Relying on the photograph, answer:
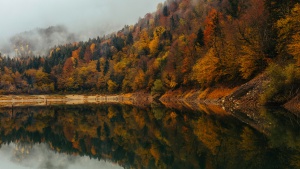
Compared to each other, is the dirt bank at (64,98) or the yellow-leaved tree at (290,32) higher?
the yellow-leaved tree at (290,32)

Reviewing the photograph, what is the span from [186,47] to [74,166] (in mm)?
75232

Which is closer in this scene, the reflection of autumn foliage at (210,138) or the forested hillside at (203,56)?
the reflection of autumn foliage at (210,138)

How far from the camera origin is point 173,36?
136 meters

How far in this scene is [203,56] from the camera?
72.1m

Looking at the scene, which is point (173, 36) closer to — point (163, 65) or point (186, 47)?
point (163, 65)

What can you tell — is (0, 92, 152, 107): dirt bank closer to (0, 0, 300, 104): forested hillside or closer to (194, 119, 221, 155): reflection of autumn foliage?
(0, 0, 300, 104): forested hillside

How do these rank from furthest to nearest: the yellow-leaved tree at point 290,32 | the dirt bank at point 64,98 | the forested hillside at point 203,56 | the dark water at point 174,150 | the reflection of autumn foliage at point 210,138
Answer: the dirt bank at point 64,98 < the forested hillside at point 203,56 < the yellow-leaved tree at point 290,32 < the reflection of autumn foliage at point 210,138 < the dark water at point 174,150

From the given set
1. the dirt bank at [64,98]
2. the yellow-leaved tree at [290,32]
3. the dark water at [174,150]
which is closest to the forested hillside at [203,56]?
the yellow-leaved tree at [290,32]

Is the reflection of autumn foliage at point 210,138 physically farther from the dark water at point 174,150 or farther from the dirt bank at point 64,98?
the dirt bank at point 64,98

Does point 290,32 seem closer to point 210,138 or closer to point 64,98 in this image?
point 210,138

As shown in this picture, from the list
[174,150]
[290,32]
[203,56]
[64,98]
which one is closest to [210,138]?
[174,150]

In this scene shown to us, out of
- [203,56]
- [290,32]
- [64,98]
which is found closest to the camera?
[290,32]

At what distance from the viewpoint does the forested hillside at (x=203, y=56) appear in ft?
136

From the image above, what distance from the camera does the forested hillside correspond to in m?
41.5
